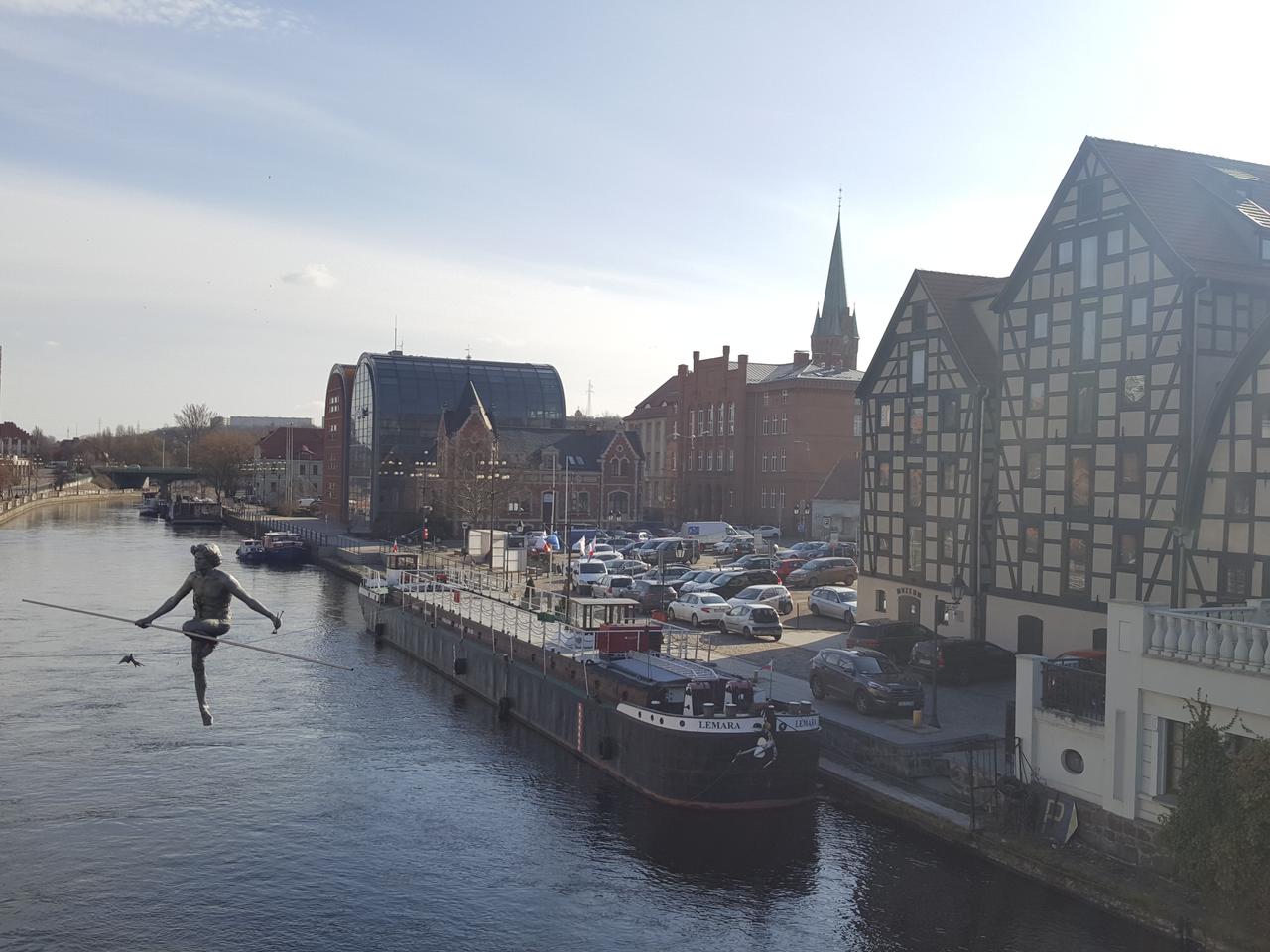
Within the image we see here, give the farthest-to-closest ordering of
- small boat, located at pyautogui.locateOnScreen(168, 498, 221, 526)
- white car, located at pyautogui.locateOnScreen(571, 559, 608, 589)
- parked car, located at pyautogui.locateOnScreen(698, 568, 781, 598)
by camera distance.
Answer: small boat, located at pyautogui.locateOnScreen(168, 498, 221, 526) → white car, located at pyautogui.locateOnScreen(571, 559, 608, 589) → parked car, located at pyautogui.locateOnScreen(698, 568, 781, 598)

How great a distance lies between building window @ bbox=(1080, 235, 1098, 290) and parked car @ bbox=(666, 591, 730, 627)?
20.4 metres

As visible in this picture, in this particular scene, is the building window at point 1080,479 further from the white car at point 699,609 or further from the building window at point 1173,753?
the white car at point 699,609

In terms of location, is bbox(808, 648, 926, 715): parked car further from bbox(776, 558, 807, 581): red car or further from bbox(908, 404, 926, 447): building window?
bbox(776, 558, 807, 581): red car

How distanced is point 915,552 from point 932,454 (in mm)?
4001

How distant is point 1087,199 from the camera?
121 feet

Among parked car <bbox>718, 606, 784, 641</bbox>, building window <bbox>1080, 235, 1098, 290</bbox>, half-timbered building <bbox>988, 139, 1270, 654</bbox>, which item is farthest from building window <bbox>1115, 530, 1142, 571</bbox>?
parked car <bbox>718, 606, 784, 641</bbox>

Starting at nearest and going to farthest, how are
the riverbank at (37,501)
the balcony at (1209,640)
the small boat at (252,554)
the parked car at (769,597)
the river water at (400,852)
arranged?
the balcony at (1209,640) → the river water at (400,852) → the parked car at (769,597) → the small boat at (252,554) → the riverbank at (37,501)

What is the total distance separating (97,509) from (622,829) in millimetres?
160029

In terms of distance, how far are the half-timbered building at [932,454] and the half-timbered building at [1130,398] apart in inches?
59.5

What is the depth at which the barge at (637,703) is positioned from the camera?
2923 cm

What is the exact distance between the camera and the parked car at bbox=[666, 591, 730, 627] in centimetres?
5019

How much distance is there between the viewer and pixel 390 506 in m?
111

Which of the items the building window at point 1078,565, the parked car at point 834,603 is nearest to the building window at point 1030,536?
the building window at point 1078,565

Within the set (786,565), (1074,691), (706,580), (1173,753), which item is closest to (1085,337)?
(1074,691)
